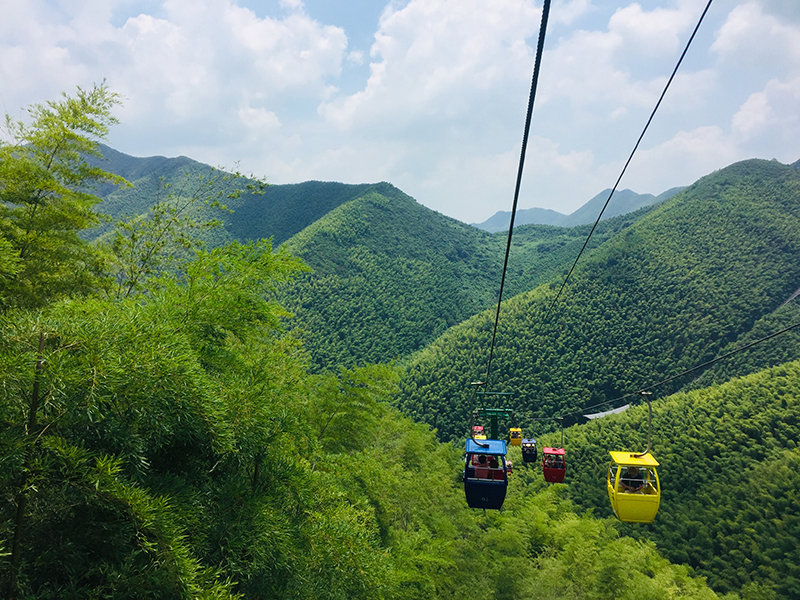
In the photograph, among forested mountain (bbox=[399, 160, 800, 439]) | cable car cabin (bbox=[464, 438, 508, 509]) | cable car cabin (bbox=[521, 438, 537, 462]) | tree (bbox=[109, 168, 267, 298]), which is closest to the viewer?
cable car cabin (bbox=[464, 438, 508, 509])

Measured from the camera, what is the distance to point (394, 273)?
90.0 metres

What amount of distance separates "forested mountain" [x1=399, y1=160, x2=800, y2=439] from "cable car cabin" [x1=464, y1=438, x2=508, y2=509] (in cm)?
4115

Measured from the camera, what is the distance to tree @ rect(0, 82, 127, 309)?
253 inches

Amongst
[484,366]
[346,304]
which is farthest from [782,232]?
[346,304]

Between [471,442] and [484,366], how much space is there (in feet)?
157

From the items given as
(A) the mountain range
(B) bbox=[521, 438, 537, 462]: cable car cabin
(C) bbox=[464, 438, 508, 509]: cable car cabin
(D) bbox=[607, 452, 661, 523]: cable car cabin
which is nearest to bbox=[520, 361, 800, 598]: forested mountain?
(A) the mountain range

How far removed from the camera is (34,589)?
9.11 ft

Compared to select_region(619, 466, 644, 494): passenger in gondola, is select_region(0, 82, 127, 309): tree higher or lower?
higher

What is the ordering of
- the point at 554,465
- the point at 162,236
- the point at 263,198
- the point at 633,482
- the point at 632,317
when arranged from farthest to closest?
the point at 263,198 < the point at 632,317 < the point at 554,465 < the point at 162,236 < the point at 633,482

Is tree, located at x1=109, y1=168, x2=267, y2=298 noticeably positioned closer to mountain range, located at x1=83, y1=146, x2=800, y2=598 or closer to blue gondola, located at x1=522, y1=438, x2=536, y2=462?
mountain range, located at x1=83, y1=146, x2=800, y2=598

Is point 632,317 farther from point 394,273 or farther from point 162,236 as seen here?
point 162,236

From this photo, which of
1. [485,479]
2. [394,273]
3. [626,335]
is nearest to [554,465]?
[485,479]

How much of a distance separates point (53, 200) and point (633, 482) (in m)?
13.0

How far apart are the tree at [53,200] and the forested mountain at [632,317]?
45.8m
